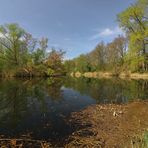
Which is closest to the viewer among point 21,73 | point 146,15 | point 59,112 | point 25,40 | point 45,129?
point 45,129

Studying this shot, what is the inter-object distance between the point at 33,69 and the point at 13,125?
40571 millimetres

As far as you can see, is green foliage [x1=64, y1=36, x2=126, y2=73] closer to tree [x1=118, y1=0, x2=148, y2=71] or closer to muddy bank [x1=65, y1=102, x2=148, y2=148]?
tree [x1=118, y1=0, x2=148, y2=71]

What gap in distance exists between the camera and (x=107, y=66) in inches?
2667

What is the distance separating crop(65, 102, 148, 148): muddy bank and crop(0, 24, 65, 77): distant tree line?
3725 cm

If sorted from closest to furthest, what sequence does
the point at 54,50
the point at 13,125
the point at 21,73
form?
the point at 13,125
the point at 21,73
the point at 54,50

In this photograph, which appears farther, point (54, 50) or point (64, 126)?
point (54, 50)

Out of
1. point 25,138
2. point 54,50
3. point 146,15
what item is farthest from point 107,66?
point 25,138

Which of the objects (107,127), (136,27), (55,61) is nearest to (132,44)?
(136,27)

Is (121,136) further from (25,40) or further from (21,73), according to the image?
(25,40)

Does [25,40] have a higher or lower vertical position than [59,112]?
higher

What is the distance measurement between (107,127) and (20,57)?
46604mm

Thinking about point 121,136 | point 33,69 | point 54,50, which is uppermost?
point 54,50

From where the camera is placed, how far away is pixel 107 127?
7785 millimetres

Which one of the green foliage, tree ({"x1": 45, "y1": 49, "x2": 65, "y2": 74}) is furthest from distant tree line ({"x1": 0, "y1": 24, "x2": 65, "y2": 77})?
the green foliage
